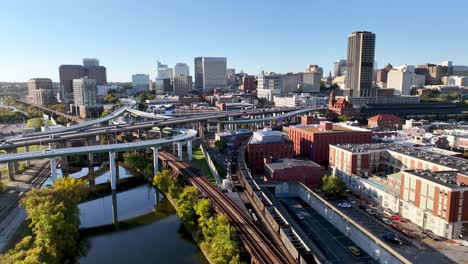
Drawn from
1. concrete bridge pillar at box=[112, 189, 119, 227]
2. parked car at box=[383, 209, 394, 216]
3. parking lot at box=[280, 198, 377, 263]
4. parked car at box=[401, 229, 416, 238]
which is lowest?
concrete bridge pillar at box=[112, 189, 119, 227]

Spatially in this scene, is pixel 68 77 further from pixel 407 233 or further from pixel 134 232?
pixel 407 233

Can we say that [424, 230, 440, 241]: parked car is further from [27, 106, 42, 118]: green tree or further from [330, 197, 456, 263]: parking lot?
[27, 106, 42, 118]: green tree

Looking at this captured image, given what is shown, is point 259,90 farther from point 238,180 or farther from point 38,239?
point 38,239

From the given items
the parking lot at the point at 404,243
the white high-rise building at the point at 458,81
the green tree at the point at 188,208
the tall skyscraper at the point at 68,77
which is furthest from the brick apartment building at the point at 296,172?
the white high-rise building at the point at 458,81

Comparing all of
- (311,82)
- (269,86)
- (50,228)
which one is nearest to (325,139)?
(50,228)

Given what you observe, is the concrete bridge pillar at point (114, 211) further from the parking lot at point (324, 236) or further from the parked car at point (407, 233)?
the parked car at point (407, 233)

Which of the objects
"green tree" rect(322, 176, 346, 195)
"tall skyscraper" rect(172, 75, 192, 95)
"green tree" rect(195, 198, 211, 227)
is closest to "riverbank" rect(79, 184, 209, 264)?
"green tree" rect(195, 198, 211, 227)
